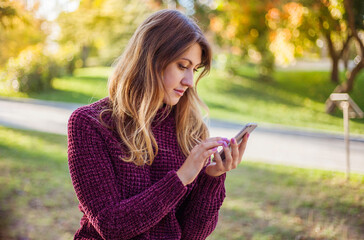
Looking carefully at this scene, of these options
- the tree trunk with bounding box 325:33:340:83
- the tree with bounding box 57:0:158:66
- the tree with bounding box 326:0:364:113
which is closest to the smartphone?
the tree with bounding box 326:0:364:113

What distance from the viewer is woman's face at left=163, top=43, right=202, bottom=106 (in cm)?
173

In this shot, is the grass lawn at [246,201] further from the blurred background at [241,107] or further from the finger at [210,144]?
the finger at [210,144]

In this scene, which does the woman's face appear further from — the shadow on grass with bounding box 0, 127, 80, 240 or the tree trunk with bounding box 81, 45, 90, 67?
the tree trunk with bounding box 81, 45, 90, 67

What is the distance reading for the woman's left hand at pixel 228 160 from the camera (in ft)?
5.26

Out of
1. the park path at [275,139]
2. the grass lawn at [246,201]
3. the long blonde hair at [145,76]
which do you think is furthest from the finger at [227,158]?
the park path at [275,139]

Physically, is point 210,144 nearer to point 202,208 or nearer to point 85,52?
point 202,208

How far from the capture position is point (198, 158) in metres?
1.54

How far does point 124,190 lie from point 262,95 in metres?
14.8

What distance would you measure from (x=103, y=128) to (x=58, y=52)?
1784 cm

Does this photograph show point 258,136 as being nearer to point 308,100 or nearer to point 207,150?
point 308,100

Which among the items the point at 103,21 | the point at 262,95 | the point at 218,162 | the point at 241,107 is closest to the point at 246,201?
the point at 218,162

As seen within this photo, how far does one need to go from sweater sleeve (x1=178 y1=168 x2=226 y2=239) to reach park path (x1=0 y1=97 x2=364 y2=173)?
5719 mm

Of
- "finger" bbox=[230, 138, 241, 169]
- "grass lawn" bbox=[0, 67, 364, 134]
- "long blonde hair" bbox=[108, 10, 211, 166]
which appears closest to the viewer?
"finger" bbox=[230, 138, 241, 169]

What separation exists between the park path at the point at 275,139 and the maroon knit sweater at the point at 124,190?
18.9 feet
